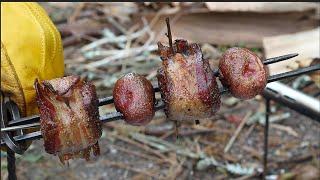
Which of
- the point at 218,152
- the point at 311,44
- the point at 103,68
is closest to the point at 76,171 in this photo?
the point at 218,152

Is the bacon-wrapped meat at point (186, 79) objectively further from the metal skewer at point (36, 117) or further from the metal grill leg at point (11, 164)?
the metal grill leg at point (11, 164)

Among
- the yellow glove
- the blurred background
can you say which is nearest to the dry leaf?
the blurred background

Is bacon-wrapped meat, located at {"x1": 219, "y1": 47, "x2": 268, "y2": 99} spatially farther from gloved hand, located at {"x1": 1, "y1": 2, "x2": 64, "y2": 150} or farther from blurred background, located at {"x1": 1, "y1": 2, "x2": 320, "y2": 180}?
blurred background, located at {"x1": 1, "y1": 2, "x2": 320, "y2": 180}

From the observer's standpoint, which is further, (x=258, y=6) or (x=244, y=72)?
(x=258, y=6)

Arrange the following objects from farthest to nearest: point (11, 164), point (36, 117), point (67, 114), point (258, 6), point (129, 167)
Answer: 1. point (258, 6)
2. point (129, 167)
3. point (11, 164)
4. point (36, 117)
5. point (67, 114)

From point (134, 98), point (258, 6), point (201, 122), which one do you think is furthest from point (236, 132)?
point (134, 98)

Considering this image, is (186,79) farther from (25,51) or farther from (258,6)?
(258,6)
